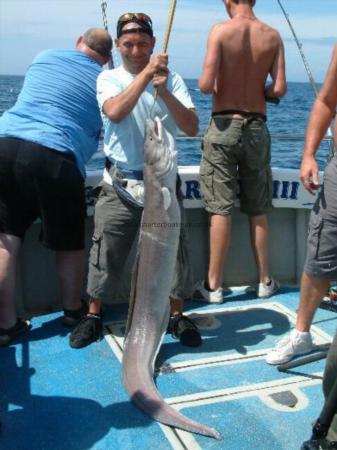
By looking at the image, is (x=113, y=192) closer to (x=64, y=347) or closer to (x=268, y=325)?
(x=64, y=347)

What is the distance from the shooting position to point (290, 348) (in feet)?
11.8

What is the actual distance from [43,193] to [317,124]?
1833mm

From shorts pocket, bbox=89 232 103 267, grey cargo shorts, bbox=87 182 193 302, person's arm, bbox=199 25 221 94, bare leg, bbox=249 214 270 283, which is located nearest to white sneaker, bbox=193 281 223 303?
bare leg, bbox=249 214 270 283

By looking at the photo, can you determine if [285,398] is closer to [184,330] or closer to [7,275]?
[184,330]

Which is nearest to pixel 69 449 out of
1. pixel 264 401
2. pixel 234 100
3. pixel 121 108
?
pixel 264 401

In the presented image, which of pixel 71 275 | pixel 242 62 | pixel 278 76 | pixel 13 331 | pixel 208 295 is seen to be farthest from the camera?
pixel 208 295

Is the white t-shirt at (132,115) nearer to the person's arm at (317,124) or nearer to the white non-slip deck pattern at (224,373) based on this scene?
the person's arm at (317,124)

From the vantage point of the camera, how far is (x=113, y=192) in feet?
12.6

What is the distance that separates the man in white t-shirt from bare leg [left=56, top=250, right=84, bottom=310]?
0.71 feet

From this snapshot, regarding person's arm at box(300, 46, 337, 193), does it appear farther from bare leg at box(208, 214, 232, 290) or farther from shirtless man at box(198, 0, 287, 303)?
bare leg at box(208, 214, 232, 290)

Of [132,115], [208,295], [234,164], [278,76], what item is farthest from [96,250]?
[278,76]

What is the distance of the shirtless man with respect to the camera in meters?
4.40

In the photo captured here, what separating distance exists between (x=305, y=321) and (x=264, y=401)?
62 cm

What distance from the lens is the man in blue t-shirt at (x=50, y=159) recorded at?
12.6 ft
